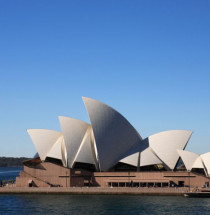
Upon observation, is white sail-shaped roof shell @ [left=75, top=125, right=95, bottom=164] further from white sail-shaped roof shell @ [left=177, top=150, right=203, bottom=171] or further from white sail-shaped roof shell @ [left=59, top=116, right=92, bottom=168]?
white sail-shaped roof shell @ [left=177, top=150, right=203, bottom=171]

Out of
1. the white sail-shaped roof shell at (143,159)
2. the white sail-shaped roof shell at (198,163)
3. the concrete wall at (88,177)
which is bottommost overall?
the concrete wall at (88,177)

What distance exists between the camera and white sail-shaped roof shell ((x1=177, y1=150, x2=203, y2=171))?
6562cm

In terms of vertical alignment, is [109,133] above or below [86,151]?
above

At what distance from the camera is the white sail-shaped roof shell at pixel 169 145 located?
68375mm

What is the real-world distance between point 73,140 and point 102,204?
62.0ft

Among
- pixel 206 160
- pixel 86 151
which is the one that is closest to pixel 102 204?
pixel 86 151

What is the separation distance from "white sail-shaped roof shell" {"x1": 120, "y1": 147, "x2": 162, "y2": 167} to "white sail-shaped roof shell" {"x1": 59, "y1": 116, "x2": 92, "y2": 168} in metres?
6.84

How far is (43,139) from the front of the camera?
234 feet

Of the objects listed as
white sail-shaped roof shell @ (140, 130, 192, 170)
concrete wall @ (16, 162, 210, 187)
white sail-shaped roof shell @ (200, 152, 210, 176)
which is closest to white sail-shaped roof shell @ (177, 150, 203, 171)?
white sail-shaped roof shell @ (200, 152, 210, 176)

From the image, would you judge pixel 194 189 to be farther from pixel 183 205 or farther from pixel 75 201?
pixel 75 201

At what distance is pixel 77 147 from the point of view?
68.7 m

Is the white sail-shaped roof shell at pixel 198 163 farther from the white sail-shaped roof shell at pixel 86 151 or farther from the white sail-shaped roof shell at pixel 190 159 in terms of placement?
the white sail-shaped roof shell at pixel 86 151

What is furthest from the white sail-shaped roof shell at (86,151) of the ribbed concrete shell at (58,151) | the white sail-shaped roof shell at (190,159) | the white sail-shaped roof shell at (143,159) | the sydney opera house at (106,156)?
the white sail-shaped roof shell at (190,159)

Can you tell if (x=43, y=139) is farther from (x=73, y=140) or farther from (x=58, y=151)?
(x=73, y=140)
